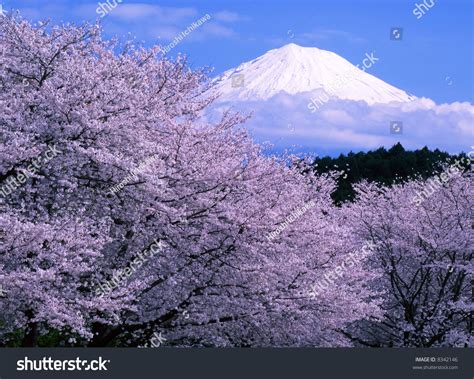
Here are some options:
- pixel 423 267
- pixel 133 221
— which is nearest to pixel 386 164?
pixel 423 267

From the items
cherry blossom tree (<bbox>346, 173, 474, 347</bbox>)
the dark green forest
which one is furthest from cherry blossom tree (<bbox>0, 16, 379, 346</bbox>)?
the dark green forest

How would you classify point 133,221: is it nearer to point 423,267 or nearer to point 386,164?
point 423,267

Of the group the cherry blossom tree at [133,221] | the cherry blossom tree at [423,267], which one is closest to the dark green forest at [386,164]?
the cherry blossom tree at [423,267]

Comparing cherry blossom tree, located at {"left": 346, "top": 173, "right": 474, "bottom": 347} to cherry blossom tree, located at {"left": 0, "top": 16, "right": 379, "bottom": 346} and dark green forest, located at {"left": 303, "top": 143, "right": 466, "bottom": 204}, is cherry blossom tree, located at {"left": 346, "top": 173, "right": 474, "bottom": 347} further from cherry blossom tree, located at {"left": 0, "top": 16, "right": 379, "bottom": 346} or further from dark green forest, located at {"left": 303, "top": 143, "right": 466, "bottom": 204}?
dark green forest, located at {"left": 303, "top": 143, "right": 466, "bottom": 204}

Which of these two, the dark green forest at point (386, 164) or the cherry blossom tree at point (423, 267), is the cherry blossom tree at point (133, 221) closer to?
the cherry blossom tree at point (423, 267)

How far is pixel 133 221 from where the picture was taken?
15352 millimetres

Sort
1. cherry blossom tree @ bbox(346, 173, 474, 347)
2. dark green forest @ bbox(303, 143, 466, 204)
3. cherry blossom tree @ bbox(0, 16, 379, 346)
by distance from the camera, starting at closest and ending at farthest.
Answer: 1. cherry blossom tree @ bbox(0, 16, 379, 346)
2. cherry blossom tree @ bbox(346, 173, 474, 347)
3. dark green forest @ bbox(303, 143, 466, 204)

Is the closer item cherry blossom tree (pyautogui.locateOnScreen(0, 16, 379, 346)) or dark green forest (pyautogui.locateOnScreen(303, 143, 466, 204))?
cherry blossom tree (pyautogui.locateOnScreen(0, 16, 379, 346))

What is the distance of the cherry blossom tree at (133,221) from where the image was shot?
1343 centimetres

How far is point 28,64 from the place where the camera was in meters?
15.5

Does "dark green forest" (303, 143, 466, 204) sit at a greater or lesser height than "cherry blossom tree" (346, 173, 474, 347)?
greater

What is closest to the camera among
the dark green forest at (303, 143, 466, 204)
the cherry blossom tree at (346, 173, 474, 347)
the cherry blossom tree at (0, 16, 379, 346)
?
the cherry blossom tree at (0, 16, 379, 346)

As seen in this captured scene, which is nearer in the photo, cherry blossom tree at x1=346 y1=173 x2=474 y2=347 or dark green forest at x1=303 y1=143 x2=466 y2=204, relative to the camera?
cherry blossom tree at x1=346 y1=173 x2=474 y2=347

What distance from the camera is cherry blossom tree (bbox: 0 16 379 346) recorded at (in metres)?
13.4
